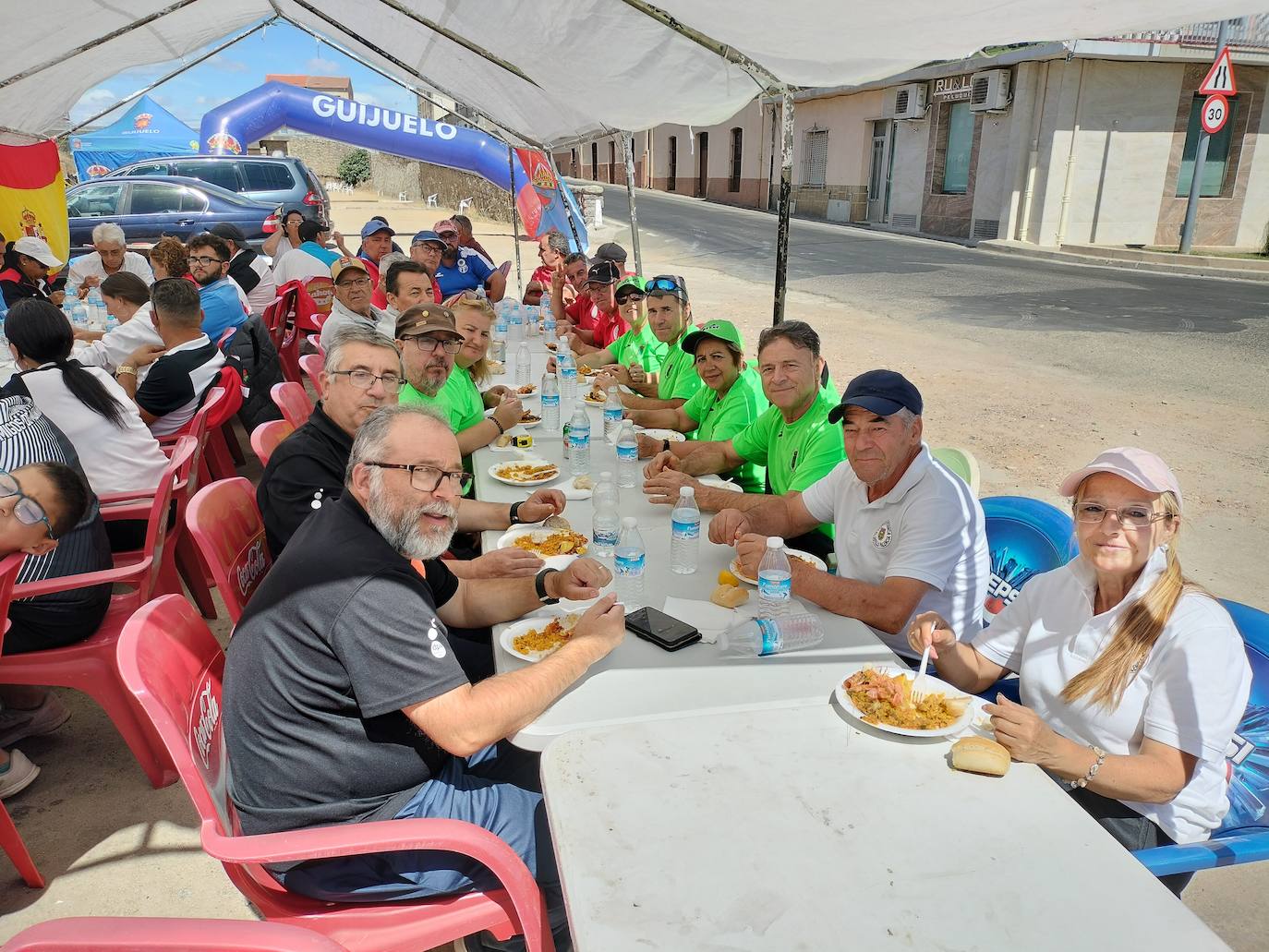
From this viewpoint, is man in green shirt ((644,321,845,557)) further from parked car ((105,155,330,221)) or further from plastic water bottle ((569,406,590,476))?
parked car ((105,155,330,221))

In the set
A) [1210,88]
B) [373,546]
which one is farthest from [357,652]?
[1210,88]

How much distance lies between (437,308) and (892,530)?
2.43 m

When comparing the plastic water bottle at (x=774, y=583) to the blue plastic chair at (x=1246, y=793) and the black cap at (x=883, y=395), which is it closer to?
the black cap at (x=883, y=395)

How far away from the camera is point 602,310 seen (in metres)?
7.61

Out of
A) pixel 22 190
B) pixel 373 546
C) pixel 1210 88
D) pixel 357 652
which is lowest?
pixel 357 652

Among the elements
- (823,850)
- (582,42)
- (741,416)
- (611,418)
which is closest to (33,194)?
(582,42)

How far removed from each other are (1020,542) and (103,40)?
7.55 metres

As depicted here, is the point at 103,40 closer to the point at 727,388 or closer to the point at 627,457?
the point at 727,388

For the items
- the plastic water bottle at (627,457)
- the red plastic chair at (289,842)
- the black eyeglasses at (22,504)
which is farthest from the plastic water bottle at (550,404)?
the red plastic chair at (289,842)

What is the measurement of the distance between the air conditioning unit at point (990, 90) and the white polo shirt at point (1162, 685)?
22.6 meters

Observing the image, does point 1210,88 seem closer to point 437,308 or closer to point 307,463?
point 437,308

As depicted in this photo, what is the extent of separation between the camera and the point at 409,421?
199 cm

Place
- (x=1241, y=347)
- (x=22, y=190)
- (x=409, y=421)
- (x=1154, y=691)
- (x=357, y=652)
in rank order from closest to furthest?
(x=357, y=652) → (x=1154, y=691) → (x=409, y=421) → (x=22, y=190) → (x=1241, y=347)

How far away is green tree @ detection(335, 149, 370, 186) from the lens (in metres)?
49.4
